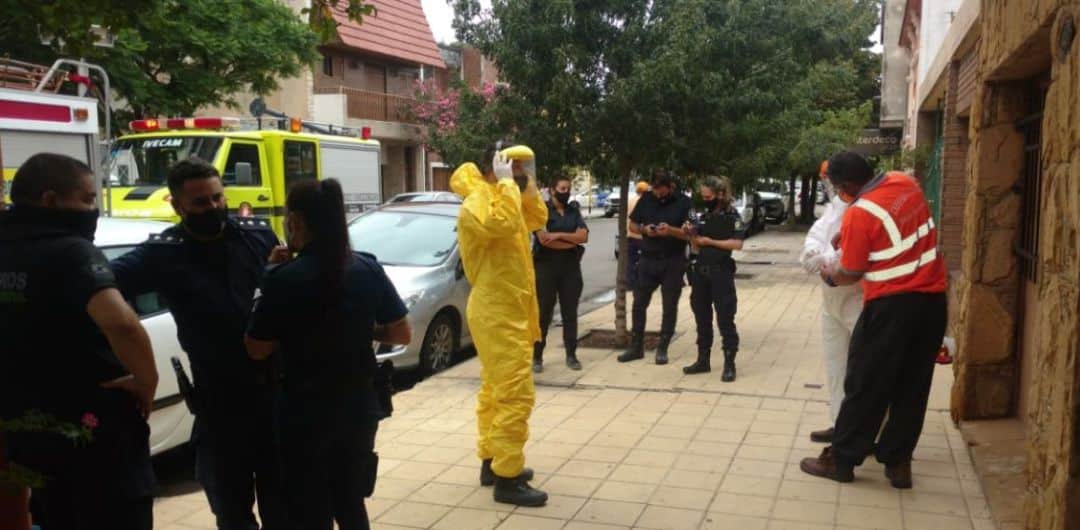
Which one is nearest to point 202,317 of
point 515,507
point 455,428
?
point 515,507

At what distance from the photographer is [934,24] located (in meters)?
13.3

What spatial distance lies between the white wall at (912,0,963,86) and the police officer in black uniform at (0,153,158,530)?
38.1ft

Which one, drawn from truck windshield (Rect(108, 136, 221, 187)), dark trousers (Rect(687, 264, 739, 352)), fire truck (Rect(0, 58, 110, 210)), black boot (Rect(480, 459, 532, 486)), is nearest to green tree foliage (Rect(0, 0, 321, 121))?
truck windshield (Rect(108, 136, 221, 187))

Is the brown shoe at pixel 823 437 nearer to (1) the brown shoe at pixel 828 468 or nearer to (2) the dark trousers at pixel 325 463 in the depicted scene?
(1) the brown shoe at pixel 828 468

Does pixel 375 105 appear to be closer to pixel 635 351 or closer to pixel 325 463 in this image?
pixel 635 351

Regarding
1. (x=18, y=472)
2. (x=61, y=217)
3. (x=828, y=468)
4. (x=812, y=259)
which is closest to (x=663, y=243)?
(x=812, y=259)

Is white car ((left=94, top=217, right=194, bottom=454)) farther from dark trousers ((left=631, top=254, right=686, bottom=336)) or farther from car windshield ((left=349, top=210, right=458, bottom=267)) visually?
dark trousers ((left=631, top=254, right=686, bottom=336))

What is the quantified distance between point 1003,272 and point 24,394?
17.4 ft

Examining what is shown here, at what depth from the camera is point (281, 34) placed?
705 inches

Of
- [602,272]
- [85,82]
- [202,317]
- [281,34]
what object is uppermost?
[281,34]

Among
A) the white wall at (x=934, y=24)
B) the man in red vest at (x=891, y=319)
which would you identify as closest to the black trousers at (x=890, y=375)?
the man in red vest at (x=891, y=319)

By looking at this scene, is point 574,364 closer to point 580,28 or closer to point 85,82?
point 580,28

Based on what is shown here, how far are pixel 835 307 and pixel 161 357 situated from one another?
12.7 feet

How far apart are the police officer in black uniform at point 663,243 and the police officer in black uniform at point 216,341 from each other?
486 centimetres
